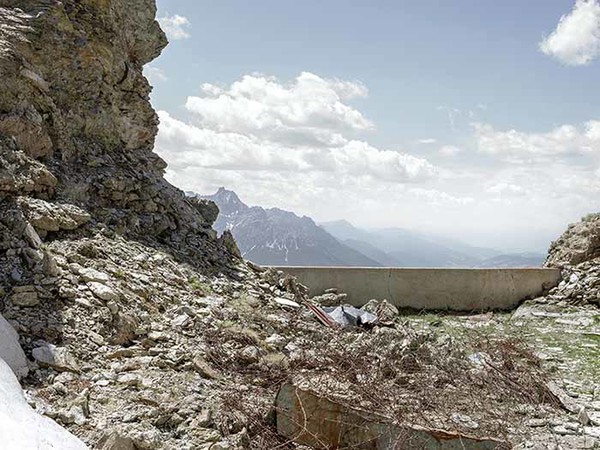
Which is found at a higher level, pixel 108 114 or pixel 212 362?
pixel 108 114

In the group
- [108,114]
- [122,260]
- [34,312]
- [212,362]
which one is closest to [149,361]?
[212,362]

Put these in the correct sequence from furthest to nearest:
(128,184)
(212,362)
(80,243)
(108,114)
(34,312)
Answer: (108,114), (128,184), (80,243), (212,362), (34,312)

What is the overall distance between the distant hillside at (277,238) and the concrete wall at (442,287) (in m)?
117

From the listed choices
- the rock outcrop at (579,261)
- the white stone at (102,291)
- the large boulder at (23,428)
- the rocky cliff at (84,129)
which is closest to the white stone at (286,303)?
the rocky cliff at (84,129)

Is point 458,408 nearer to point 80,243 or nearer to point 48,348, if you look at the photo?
point 48,348

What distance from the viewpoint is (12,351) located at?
3879 mm

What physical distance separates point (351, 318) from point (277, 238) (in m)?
143

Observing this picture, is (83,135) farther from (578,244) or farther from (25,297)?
(578,244)

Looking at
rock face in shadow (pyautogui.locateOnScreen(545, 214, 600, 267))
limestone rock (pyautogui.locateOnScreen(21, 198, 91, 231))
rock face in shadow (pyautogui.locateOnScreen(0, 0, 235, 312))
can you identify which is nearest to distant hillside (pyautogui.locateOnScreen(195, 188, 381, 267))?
rock face in shadow (pyautogui.locateOnScreen(545, 214, 600, 267))

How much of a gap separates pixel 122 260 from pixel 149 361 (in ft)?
6.58

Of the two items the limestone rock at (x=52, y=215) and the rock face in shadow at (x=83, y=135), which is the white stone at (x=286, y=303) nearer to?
the rock face in shadow at (x=83, y=135)

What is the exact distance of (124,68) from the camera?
8.93 m

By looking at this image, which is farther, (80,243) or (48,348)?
(80,243)

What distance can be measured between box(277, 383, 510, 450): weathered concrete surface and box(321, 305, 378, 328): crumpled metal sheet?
3.64 m
